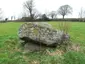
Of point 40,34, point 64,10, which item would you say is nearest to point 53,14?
point 64,10

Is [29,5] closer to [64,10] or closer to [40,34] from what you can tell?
[64,10]

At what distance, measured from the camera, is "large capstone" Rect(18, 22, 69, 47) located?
9820mm

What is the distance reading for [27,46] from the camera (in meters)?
10.1

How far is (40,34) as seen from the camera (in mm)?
9867

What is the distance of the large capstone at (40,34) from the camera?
387 inches

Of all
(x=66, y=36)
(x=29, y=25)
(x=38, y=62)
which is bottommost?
(x=38, y=62)

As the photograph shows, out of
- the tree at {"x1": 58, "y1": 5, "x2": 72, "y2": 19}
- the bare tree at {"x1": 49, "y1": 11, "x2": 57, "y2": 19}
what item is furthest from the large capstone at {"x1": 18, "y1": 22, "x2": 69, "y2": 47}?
the tree at {"x1": 58, "y1": 5, "x2": 72, "y2": 19}

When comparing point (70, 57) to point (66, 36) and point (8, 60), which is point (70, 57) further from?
point (8, 60)

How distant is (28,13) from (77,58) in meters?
70.2

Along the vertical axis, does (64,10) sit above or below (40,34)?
above

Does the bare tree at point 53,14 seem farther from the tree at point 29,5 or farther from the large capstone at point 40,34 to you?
the large capstone at point 40,34

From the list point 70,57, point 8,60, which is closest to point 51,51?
point 70,57

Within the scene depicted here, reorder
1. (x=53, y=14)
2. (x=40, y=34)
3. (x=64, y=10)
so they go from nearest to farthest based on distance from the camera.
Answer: (x=40, y=34) < (x=53, y=14) < (x=64, y=10)

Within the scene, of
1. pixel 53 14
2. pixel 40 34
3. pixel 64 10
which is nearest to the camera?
pixel 40 34
